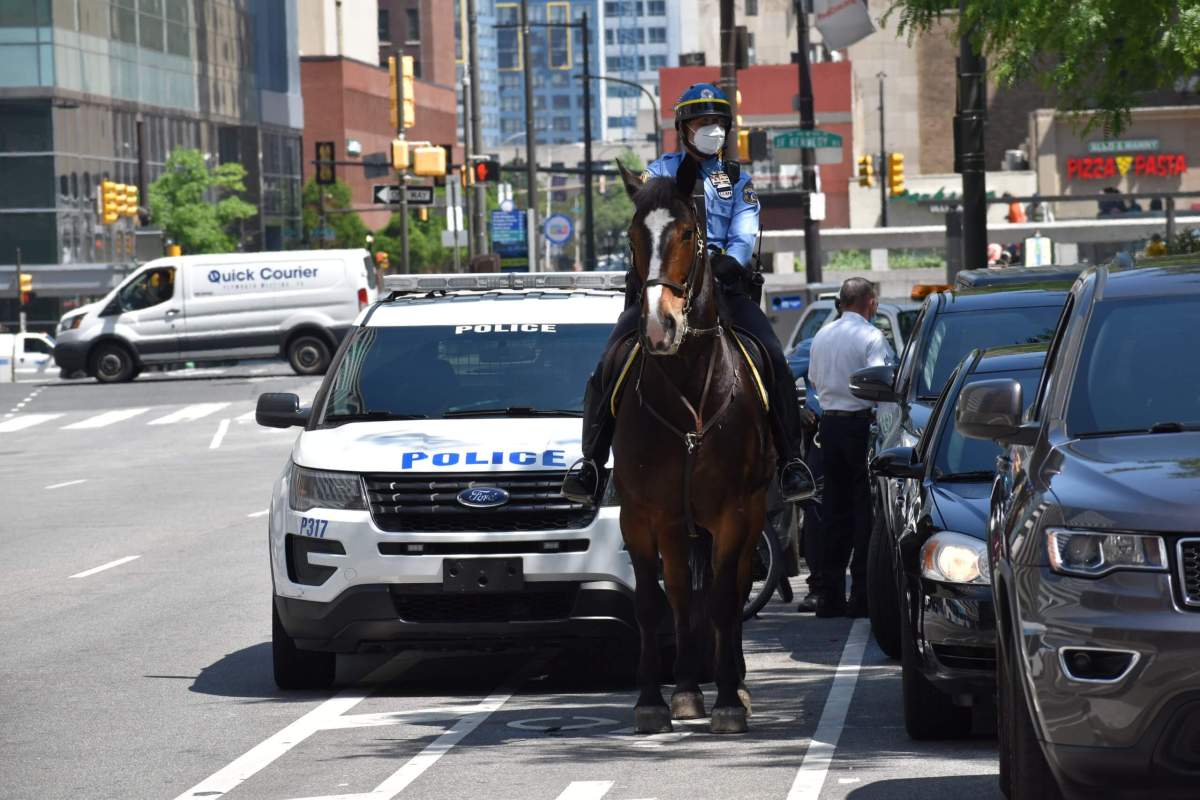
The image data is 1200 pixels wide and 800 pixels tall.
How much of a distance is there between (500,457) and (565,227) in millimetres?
53710

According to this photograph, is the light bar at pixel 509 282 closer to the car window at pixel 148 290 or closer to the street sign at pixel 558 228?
the car window at pixel 148 290

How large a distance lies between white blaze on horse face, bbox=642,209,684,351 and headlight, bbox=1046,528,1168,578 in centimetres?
295

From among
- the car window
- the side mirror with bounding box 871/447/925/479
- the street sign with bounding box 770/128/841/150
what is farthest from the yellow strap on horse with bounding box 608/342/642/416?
the car window

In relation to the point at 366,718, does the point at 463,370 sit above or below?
above

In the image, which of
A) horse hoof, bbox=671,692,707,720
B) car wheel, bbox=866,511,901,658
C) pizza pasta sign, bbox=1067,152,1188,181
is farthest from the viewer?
pizza pasta sign, bbox=1067,152,1188,181

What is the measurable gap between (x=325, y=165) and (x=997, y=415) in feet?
173

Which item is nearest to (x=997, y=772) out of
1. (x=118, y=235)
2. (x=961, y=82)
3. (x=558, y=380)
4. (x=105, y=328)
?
(x=558, y=380)

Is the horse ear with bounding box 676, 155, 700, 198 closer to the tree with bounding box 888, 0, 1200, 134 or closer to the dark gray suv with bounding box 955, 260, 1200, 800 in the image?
the dark gray suv with bounding box 955, 260, 1200, 800

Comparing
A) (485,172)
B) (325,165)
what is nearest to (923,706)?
(485,172)

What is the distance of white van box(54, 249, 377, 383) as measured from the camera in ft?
164

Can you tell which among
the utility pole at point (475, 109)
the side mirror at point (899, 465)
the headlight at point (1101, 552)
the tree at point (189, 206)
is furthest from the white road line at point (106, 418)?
the tree at point (189, 206)

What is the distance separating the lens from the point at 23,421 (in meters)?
40.7

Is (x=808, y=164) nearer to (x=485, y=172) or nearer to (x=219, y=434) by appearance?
(x=485, y=172)

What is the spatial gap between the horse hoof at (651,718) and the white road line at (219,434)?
2393 cm
